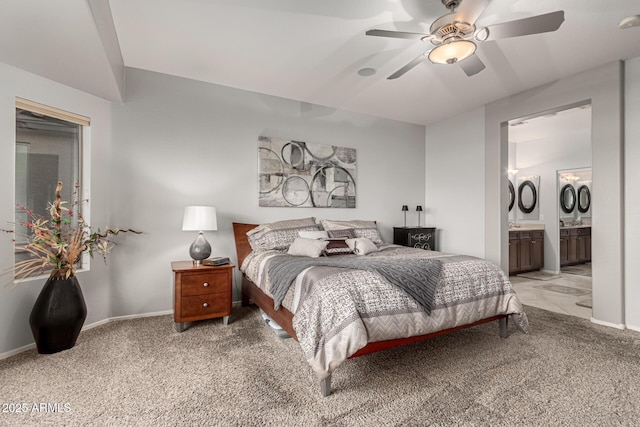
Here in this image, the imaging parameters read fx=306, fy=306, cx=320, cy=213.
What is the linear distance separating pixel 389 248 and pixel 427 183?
2.29 metres

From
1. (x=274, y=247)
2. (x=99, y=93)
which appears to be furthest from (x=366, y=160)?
(x=99, y=93)

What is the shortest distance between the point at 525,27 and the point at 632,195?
229 centimetres

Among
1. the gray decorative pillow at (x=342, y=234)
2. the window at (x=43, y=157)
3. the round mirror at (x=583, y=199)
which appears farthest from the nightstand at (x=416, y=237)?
the round mirror at (x=583, y=199)

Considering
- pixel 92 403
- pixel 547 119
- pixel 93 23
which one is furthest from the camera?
pixel 547 119

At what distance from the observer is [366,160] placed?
4.83 meters

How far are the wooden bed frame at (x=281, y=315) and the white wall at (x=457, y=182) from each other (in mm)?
2053

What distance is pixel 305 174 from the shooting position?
4281 mm

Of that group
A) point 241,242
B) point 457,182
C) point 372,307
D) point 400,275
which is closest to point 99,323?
point 241,242

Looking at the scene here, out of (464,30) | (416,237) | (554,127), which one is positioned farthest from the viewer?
(554,127)

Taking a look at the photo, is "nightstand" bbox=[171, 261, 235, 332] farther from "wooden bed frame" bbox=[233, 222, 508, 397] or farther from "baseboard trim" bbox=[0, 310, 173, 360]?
"baseboard trim" bbox=[0, 310, 173, 360]

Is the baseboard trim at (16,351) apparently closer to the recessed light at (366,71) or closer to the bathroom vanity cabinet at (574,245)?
the recessed light at (366,71)

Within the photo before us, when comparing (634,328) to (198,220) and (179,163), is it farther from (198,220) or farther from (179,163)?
(179,163)

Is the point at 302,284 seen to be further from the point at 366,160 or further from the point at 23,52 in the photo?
the point at 366,160

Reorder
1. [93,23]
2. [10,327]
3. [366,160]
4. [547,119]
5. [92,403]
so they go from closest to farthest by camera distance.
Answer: [92,403]
[93,23]
[10,327]
[366,160]
[547,119]
